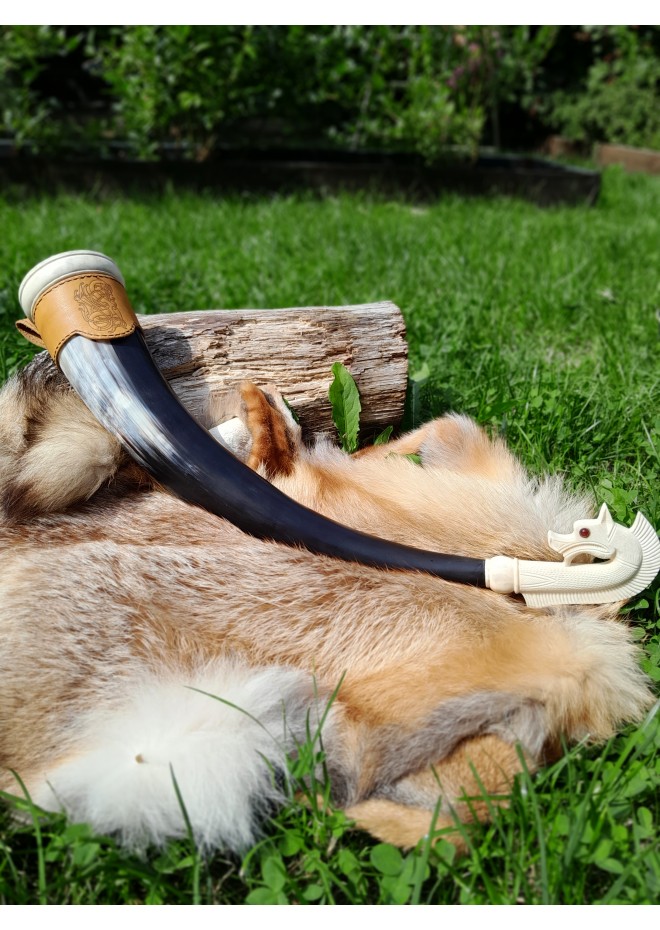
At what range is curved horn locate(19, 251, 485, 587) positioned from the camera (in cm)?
204

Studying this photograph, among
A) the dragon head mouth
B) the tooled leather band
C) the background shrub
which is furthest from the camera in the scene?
the background shrub

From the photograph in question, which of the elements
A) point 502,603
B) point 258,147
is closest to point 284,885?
point 502,603

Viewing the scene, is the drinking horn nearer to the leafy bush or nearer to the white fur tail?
the white fur tail

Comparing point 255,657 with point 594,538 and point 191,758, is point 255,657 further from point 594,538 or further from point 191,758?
point 594,538

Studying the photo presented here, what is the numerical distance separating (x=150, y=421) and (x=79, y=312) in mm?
409

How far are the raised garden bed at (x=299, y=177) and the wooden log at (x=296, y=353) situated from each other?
5216 millimetres

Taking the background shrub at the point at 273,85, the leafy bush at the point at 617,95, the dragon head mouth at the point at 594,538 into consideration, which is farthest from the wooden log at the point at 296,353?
the leafy bush at the point at 617,95

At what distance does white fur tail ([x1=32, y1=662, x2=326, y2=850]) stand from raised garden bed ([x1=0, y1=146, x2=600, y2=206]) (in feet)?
21.6

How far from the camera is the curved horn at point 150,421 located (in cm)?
204

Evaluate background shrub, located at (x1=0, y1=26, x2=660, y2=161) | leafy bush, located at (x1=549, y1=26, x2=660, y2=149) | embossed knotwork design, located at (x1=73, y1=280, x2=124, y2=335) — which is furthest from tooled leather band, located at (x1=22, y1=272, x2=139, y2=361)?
leafy bush, located at (x1=549, y1=26, x2=660, y2=149)

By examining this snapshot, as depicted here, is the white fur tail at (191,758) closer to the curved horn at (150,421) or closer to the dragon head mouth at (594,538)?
the curved horn at (150,421)

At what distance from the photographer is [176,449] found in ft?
7.25

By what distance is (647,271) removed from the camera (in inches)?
209

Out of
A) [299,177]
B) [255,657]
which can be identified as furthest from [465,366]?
[299,177]
